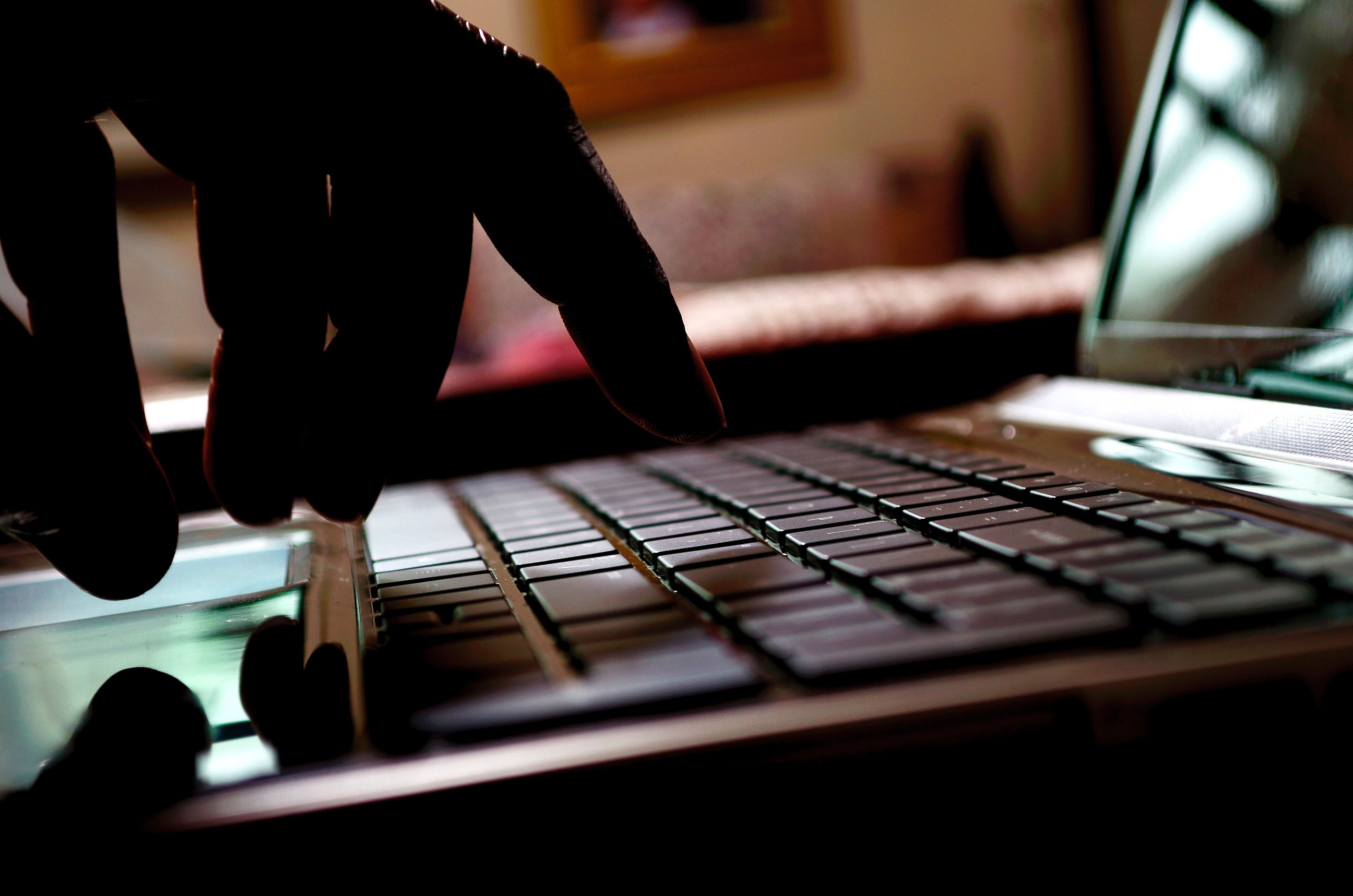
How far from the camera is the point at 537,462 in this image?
788 millimetres

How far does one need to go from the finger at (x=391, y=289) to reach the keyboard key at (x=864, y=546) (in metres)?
0.21

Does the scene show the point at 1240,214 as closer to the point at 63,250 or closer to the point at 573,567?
the point at 573,567

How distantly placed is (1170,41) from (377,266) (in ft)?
1.69

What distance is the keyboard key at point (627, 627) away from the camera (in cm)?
26

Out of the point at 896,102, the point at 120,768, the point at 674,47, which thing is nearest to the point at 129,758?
the point at 120,768

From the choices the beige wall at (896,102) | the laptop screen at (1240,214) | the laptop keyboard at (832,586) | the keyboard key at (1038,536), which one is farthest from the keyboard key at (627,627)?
the beige wall at (896,102)

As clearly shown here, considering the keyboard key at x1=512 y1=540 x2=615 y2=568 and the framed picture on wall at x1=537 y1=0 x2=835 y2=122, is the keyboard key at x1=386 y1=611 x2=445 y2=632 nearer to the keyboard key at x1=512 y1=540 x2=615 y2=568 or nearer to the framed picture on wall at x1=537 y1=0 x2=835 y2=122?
the keyboard key at x1=512 y1=540 x2=615 y2=568

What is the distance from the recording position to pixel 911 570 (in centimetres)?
29

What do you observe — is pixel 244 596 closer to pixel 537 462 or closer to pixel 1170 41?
pixel 537 462

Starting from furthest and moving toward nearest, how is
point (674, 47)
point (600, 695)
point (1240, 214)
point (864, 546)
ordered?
point (674, 47), point (1240, 214), point (864, 546), point (600, 695)

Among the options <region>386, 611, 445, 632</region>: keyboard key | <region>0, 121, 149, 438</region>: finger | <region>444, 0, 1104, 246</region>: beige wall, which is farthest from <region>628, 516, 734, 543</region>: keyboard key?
<region>444, 0, 1104, 246</region>: beige wall

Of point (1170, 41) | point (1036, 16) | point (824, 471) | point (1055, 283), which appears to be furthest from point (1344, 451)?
point (1036, 16)

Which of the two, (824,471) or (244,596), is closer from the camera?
(244,596)

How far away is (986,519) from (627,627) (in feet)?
0.48
